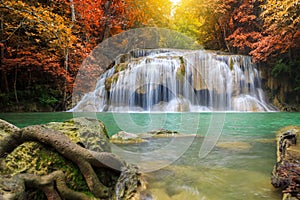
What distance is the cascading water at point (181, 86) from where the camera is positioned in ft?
42.3

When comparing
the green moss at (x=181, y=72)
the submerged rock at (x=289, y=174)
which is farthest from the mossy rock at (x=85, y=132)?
the green moss at (x=181, y=72)

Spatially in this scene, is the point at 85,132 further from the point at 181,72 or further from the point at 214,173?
the point at 181,72

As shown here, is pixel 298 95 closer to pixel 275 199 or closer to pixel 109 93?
pixel 109 93

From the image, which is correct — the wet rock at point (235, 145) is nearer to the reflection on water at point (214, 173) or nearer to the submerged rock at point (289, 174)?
the reflection on water at point (214, 173)

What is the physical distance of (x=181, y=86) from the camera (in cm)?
1352

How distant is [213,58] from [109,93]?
7.39 metres

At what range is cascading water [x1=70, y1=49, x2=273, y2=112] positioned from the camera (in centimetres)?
1291

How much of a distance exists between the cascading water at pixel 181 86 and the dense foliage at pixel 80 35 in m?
1.71

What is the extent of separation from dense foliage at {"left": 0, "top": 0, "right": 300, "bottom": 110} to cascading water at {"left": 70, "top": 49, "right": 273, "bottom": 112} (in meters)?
1.71

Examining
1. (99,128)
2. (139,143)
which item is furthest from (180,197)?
(139,143)

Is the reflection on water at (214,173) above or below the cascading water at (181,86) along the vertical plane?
below

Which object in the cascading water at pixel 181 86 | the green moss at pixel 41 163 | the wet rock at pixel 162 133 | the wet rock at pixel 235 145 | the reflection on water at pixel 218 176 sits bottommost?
the reflection on water at pixel 218 176

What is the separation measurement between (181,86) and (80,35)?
7.21 meters

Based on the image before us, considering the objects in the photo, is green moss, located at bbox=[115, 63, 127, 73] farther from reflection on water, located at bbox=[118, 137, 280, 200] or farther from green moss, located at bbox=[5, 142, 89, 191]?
green moss, located at bbox=[5, 142, 89, 191]
